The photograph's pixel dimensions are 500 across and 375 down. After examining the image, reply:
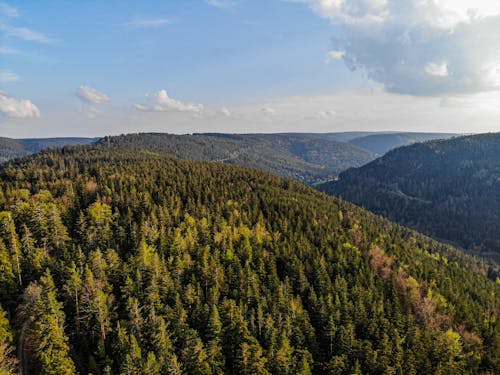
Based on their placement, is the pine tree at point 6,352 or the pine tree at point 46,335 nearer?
the pine tree at point 6,352

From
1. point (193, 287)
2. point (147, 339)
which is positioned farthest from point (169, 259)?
point (147, 339)

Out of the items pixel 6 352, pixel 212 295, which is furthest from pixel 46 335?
pixel 212 295

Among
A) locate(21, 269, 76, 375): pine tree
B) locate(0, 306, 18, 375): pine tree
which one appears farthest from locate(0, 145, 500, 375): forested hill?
locate(0, 306, 18, 375): pine tree

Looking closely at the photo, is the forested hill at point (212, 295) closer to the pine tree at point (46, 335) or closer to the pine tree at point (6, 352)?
the pine tree at point (46, 335)

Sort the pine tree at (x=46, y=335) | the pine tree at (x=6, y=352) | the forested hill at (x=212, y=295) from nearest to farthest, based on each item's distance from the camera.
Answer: the pine tree at (x=6, y=352)
the pine tree at (x=46, y=335)
the forested hill at (x=212, y=295)

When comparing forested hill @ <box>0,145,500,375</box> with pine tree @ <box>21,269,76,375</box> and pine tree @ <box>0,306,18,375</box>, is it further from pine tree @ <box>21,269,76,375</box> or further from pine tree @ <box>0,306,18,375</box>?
pine tree @ <box>0,306,18,375</box>

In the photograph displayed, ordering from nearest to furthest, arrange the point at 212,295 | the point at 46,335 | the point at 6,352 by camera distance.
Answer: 1. the point at 6,352
2. the point at 46,335
3. the point at 212,295

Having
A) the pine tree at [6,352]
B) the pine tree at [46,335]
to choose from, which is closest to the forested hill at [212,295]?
the pine tree at [46,335]

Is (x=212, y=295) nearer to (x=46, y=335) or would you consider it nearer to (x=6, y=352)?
(x=46, y=335)
